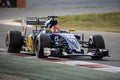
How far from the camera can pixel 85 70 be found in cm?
1247

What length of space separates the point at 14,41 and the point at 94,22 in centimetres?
1756

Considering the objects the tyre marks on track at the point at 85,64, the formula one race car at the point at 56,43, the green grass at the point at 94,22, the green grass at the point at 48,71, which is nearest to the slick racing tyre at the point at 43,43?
the formula one race car at the point at 56,43

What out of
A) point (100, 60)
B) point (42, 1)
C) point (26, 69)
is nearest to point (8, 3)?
point (42, 1)

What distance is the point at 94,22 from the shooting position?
113 feet

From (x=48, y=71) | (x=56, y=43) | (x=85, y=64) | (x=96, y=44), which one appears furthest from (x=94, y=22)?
(x=48, y=71)

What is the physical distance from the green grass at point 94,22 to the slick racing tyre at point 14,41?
13.4 meters

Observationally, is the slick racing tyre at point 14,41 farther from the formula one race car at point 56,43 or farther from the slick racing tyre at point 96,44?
the slick racing tyre at point 96,44

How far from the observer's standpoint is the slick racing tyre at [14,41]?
17.2 metres

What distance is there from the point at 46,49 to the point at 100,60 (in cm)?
170

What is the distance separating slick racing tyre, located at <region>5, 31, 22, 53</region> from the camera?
17.2m

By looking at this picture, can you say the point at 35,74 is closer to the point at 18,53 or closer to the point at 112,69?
the point at 112,69

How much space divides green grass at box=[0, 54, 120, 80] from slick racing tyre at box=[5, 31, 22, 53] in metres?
3.17

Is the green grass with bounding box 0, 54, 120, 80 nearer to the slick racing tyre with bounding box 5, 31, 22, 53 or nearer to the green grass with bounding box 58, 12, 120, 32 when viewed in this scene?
the slick racing tyre with bounding box 5, 31, 22, 53

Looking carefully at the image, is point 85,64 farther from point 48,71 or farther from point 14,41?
point 14,41
